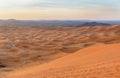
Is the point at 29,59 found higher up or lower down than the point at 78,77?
lower down

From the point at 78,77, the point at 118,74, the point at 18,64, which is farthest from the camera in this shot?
the point at 18,64

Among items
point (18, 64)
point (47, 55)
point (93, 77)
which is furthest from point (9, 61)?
point (93, 77)

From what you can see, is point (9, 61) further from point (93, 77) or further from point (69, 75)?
point (93, 77)

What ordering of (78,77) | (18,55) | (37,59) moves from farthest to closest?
(18,55), (37,59), (78,77)

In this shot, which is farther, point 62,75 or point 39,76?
point 39,76

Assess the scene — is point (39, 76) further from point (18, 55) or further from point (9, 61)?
point (18, 55)

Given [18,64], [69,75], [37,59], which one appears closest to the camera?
[69,75]

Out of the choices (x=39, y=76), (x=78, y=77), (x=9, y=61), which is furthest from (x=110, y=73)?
A: (x=9, y=61)

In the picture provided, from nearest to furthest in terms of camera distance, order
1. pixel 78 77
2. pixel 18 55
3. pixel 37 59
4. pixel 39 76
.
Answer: pixel 78 77 < pixel 39 76 < pixel 37 59 < pixel 18 55

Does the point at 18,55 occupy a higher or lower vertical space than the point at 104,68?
lower
